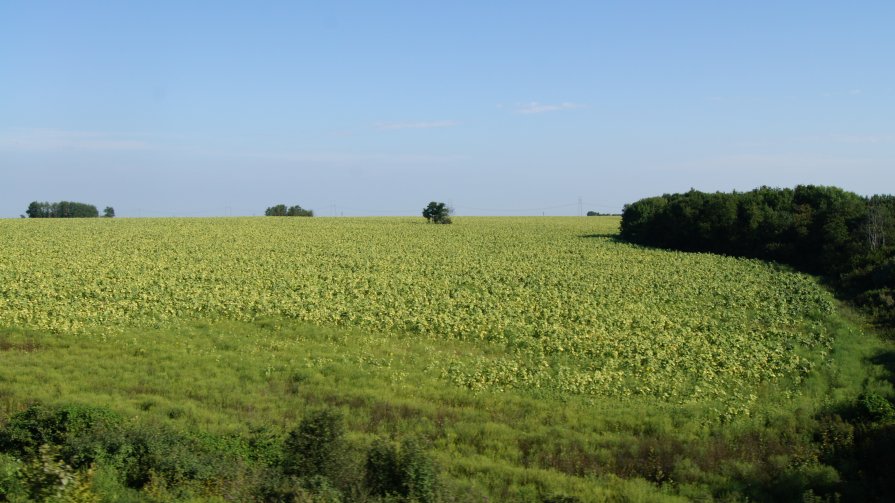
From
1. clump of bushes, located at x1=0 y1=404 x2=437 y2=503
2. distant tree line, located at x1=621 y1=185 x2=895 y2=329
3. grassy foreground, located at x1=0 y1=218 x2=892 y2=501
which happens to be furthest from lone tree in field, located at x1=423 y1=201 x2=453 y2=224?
clump of bushes, located at x1=0 y1=404 x2=437 y2=503

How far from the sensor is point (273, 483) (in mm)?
11172

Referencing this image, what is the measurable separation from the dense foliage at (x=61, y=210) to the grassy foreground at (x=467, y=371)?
83952 millimetres

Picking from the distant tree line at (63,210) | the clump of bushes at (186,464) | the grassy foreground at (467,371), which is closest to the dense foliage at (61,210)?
the distant tree line at (63,210)

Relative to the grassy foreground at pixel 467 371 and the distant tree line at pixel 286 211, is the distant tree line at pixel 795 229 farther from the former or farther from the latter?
the distant tree line at pixel 286 211

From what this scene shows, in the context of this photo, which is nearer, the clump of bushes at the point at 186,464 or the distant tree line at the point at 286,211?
the clump of bushes at the point at 186,464

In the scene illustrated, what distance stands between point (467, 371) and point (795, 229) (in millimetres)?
44796

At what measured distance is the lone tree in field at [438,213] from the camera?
315 feet

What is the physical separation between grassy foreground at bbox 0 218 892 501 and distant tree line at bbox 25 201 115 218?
3308 inches

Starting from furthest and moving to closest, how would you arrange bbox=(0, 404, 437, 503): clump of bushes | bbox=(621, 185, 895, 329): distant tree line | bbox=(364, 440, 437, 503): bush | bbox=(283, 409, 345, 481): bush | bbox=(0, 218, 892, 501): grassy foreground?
bbox=(621, 185, 895, 329): distant tree line < bbox=(0, 218, 892, 501): grassy foreground < bbox=(283, 409, 345, 481): bush < bbox=(364, 440, 437, 503): bush < bbox=(0, 404, 437, 503): clump of bushes

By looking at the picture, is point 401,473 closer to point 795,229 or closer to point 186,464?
point 186,464

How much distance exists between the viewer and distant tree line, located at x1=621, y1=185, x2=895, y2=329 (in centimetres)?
4544

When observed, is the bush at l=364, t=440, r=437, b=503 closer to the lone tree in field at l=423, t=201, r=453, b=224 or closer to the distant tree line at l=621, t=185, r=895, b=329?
the distant tree line at l=621, t=185, r=895, b=329

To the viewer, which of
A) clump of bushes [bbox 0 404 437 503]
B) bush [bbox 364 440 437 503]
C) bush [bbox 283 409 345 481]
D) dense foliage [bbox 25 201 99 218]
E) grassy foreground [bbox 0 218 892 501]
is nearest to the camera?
clump of bushes [bbox 0 404 437 503]

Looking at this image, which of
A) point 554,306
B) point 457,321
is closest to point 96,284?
point 457,321
